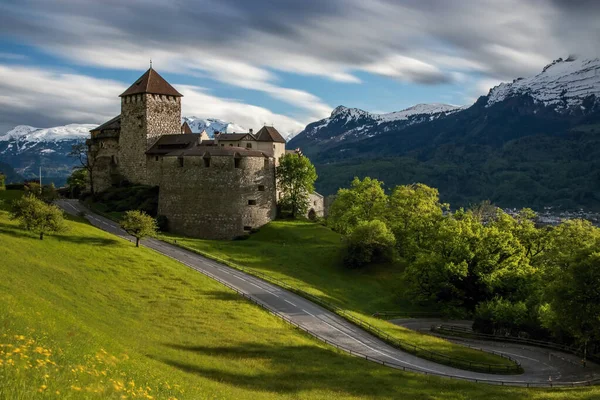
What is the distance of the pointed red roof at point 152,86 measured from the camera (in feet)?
325

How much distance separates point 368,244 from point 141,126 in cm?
4817

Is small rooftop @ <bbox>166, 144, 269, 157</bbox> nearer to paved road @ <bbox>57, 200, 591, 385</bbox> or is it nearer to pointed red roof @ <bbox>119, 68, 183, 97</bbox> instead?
pointed red roof @ <bbox>119, 68, 183, 97</bbox>

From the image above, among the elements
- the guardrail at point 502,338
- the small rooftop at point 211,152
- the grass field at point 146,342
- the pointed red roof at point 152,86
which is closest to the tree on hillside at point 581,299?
the guardrail at point 502,338

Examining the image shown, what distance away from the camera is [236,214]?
90250 mm

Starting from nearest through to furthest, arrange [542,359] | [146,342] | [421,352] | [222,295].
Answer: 1. [146,342]
2. [421,352]
3. [542,359]
4. [222,295]

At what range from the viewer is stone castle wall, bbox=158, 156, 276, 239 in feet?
294

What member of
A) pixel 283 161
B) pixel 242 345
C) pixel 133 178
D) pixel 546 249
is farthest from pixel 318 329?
pixel 133 178

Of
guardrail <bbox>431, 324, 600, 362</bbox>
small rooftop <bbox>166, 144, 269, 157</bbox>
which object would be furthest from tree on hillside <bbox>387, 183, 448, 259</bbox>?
small rooftop <bbox>166, 144, 269, 157</bbox>

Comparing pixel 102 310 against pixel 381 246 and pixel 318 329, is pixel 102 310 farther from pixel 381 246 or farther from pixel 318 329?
pixel 381 246

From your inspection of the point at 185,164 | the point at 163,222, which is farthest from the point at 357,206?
the point at 163,222

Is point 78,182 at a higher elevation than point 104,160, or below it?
below

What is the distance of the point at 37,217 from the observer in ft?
190

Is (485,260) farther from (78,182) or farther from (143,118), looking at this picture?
(78,182)

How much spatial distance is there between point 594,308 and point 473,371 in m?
11.2
